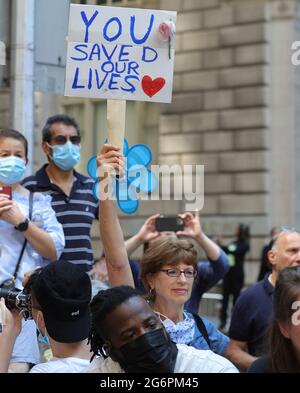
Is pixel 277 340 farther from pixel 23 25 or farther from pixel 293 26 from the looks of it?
pixel 293 26

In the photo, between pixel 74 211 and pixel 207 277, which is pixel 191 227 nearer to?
pixel 207 277

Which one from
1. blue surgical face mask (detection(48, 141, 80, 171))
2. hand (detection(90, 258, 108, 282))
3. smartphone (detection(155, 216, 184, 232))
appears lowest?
hand (detection(90, 258, 108, 282))

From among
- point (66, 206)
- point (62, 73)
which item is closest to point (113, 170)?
point (66, 206)

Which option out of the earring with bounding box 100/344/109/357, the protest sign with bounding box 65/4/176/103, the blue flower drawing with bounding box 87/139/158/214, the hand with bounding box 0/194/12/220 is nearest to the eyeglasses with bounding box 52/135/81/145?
the blue flower drawing with bounding box 87/139/158/214

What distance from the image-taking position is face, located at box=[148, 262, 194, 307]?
A: 3957 millimetres

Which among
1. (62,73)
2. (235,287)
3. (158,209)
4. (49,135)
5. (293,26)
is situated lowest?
(235,287)

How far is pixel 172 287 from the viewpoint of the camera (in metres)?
3.97

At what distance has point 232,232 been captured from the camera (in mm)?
15953

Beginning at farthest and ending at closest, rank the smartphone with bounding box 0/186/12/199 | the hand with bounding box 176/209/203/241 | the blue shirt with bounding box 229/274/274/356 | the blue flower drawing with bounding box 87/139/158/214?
the hand with bounding box 176/209/203/241, the blue shirt with bounding box 229/274/274/356, the blue flower drawing with bounding box 87/139/158/214, the smartphone with bounding box 0/186/12/199

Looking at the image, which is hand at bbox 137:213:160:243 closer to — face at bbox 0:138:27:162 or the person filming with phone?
the person filming with phone

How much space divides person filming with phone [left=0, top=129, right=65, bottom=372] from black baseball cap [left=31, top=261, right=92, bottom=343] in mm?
1056

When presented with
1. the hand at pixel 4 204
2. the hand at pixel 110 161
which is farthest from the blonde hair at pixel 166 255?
the hand at pixel 4 204

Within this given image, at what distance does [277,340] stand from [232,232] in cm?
1294

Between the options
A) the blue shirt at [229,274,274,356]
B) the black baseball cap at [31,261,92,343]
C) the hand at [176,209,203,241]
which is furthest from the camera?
the hand at [176,209,203,241]
